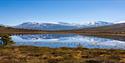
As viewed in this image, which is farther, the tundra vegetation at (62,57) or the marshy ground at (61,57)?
the tundra vegetation at (62,57)

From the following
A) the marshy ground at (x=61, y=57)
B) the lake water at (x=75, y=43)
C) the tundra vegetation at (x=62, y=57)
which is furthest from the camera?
the lake water at (x=75, y=43)

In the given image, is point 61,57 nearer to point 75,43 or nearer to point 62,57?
point 62,57

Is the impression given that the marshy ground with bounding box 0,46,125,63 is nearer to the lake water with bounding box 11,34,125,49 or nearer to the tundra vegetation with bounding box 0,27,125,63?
the tundra vegetation with bounding box 0,27,125,63

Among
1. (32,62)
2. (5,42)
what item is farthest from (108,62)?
(5,42)

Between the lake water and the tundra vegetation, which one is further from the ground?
the tundra vegetation

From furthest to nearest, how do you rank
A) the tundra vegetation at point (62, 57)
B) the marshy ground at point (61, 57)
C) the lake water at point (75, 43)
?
the lake water at point (75, 43), the tundra vegetation at point (62, 57), the marshy ground at point (61, 57)

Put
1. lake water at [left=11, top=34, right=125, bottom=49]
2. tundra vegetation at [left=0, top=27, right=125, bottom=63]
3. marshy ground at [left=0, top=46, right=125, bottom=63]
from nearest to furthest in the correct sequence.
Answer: marshy ground at [left=0, top=46, right=125, bottom=63] → tundra vegetation at [left=0, top=27, right=125, bottom=63] → lake water at [left=11, top=34, right=125, bottom=49]

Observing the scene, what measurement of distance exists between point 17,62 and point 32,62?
3.97ft

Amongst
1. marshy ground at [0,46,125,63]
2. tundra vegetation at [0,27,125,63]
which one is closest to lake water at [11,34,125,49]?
tundra vegetation at [0,27,125,63]

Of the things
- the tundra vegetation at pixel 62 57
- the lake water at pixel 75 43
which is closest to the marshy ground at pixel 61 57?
the tundra vegetation at pixel 62 57

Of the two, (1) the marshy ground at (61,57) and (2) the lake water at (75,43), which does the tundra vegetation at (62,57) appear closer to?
(1) the marshy ground at (61,57)

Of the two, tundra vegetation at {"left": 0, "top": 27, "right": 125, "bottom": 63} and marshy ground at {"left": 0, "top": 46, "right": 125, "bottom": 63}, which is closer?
marshy ground at {"left": 0, "top": 46, "right": 125, "bottom": 63}

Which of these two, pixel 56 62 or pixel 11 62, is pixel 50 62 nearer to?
pixel 56 62

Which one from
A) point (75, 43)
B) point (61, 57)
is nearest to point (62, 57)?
point (61, 57)
